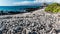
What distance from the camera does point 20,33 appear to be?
27.1 ft

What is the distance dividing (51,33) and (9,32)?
2.03 m

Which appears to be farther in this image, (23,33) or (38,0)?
(38,0)

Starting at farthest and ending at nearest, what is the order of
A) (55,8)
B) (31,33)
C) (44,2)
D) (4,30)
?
(44,2) < (55,8) < (4,30) < (31,33)

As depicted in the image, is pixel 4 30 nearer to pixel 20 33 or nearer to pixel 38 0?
pixel 20 33

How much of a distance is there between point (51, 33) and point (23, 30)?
1.37 meters

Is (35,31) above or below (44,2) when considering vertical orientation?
above

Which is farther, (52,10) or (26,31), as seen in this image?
(52,10)

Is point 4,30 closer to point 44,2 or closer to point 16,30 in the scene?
→ point 16,30

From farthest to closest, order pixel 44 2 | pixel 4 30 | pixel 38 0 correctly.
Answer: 1. pixel 44 2
2. pixel 38 0
3. pixel 4 30

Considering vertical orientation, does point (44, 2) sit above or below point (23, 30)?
below

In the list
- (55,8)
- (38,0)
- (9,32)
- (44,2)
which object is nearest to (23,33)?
(9,32)

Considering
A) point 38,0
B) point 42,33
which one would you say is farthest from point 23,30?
point 38,0

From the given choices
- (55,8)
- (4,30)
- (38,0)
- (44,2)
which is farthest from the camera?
(44,2)

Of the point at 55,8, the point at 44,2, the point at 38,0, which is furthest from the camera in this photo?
the point at 44,2
